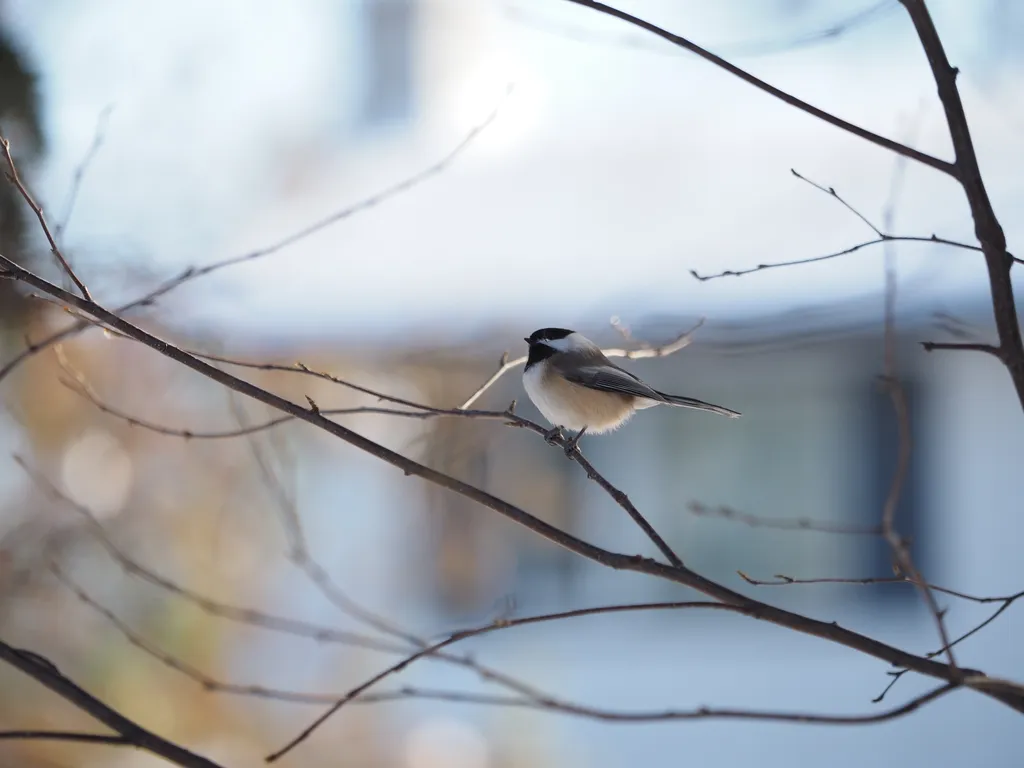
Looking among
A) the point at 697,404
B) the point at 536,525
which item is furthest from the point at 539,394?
the point at 536,525

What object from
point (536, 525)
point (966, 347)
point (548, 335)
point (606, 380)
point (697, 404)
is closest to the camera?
point (966, 347)

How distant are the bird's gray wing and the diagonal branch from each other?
3.17 feet

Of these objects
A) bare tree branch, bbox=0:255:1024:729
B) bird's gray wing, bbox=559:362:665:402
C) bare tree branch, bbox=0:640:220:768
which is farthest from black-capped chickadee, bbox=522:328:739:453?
bare tree branch, bbox=0:640:220:768

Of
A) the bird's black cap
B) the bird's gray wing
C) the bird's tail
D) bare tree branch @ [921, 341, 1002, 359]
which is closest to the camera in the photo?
bare tree branch @ [921, 341, 1002, 359]

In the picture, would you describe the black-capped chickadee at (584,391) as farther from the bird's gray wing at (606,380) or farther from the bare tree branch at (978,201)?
the bare tree branch at (978,201)

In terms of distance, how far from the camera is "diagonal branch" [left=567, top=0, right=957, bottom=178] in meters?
0.55

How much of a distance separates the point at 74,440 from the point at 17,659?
199 cm

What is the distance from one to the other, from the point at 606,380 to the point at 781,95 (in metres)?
1.01

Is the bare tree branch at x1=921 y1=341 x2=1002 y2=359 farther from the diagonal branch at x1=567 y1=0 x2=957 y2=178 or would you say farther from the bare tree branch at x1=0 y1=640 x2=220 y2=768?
the bare tree branch at x1=0 y1=640 x2=220 y2=768

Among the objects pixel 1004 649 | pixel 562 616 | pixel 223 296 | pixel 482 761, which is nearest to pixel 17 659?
pixel 562 616

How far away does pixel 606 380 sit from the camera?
1.56 metres

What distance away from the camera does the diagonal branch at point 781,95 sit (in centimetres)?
55

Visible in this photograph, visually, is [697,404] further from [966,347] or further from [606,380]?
[966,347]

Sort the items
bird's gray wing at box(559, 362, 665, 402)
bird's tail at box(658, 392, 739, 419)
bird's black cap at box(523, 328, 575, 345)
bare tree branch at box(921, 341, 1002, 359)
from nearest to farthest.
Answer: bare tree branch at box(921, 341, 1002, 359) < bird's tail at box(658, 392, 739, 419) < bird's gray wing at box(559, 362, 665, 402) < bird's black cap at box(523, 328, 575, 345)
